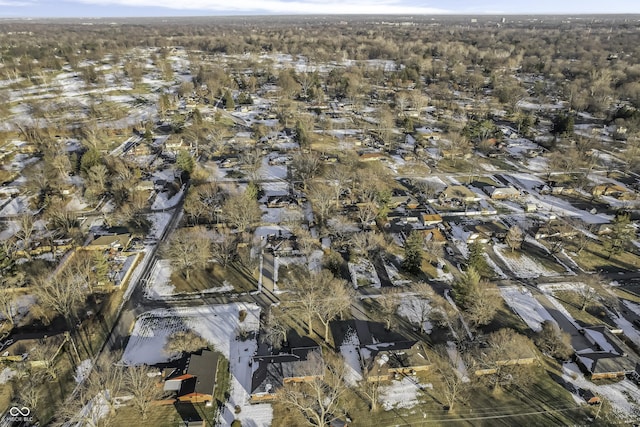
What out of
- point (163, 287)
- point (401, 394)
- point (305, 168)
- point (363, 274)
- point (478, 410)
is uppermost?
point (305, 168)

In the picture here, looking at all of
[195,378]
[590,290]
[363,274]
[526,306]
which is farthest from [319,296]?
[590,290]

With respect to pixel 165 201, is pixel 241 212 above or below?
above

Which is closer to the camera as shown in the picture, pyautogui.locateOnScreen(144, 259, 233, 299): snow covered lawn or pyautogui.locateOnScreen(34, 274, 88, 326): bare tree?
pyautogui.locateOnScreen(34, 274, 88, 326): bare tree

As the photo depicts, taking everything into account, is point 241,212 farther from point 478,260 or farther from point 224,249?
point 478,260

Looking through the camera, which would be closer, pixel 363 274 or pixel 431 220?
pixel 363 274

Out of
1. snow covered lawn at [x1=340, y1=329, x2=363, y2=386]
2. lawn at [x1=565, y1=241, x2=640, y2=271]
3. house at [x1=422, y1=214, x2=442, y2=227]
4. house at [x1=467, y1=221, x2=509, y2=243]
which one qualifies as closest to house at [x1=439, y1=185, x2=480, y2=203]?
house at [x1=467, y1=221, x2=509, y2=243]

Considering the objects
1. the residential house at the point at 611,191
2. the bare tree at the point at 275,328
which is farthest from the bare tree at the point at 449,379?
the residential house at the point at 611,191

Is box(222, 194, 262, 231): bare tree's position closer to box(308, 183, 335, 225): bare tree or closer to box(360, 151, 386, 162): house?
box(308, 183, 335, 225): bare tree
